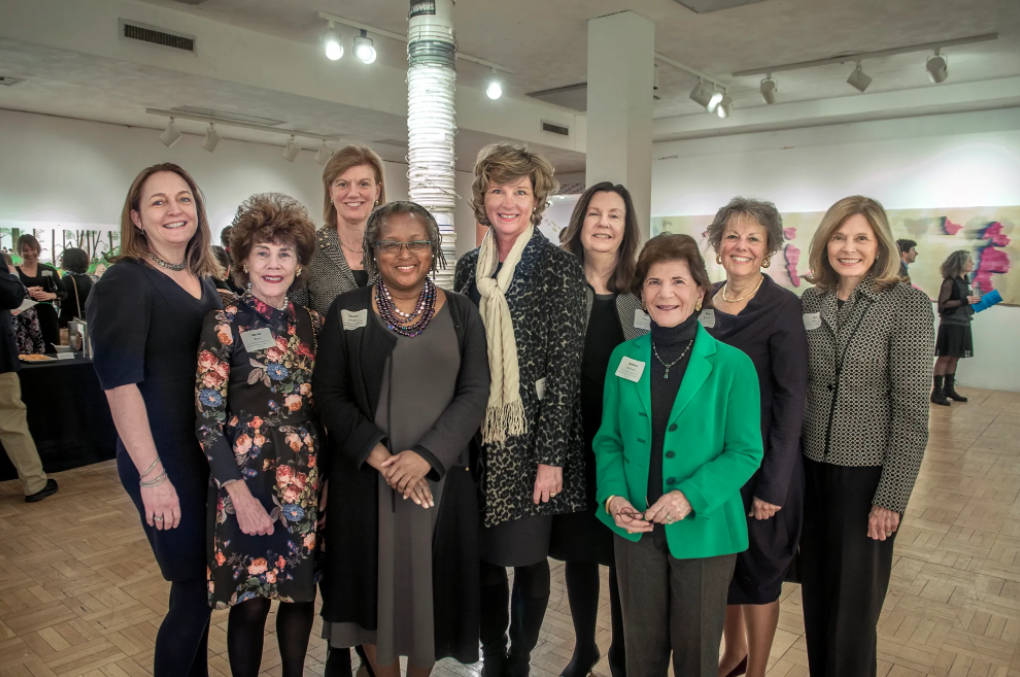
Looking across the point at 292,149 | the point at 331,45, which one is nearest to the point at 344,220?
the point at 331,45

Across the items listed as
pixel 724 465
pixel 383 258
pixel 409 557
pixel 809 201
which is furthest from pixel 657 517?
pixel 809 201

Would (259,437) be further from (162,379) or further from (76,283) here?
(76,283)

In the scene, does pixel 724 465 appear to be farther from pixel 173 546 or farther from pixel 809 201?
pixel 809 201

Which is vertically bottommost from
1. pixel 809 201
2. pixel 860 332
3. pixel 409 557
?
pixel 409 557

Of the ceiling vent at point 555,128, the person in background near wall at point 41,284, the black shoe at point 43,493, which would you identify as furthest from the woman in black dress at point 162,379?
the ceiling vent at point 555,128

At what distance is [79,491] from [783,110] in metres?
9.58

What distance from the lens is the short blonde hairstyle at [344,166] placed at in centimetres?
260

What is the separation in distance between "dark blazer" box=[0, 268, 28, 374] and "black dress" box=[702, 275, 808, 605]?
4.49 meters

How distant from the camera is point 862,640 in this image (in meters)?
2.14

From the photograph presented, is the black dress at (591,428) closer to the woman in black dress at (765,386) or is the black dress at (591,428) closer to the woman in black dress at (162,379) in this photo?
the woman in black dress at (765,386)

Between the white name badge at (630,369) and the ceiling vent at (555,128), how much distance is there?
29.4 ft

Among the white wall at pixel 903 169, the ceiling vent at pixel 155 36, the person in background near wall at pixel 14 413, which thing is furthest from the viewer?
the white wall at pixel 903 169

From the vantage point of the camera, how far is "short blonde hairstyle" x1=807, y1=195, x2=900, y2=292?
7.01ft

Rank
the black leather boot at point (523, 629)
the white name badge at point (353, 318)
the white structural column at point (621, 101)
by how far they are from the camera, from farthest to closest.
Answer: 1. the white structural column at point (621, 101)
2. the black leather boot at point (523, 629)
3. the white name badge at point (353, 318)
